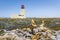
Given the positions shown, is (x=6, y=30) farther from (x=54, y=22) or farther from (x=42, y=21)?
(x=54, y=22)

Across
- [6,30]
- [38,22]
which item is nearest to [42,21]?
[38,22]

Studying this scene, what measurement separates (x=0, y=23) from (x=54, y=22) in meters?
1.03

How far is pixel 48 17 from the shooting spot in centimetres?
356

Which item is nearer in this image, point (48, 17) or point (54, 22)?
point (48, 17)

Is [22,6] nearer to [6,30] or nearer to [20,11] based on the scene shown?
[20,11]

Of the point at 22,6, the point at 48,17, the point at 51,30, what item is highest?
the point at 22,6

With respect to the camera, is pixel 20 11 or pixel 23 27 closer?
pixel 20 11

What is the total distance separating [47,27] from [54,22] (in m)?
0.20

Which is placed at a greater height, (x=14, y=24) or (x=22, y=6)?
(x=22, y=6)

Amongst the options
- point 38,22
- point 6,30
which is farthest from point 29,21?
point 6,30

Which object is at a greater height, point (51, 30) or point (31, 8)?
point (31, 8)

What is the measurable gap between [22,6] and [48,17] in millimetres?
507

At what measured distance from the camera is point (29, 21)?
12.2 ft

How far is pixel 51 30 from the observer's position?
387 centimetres
